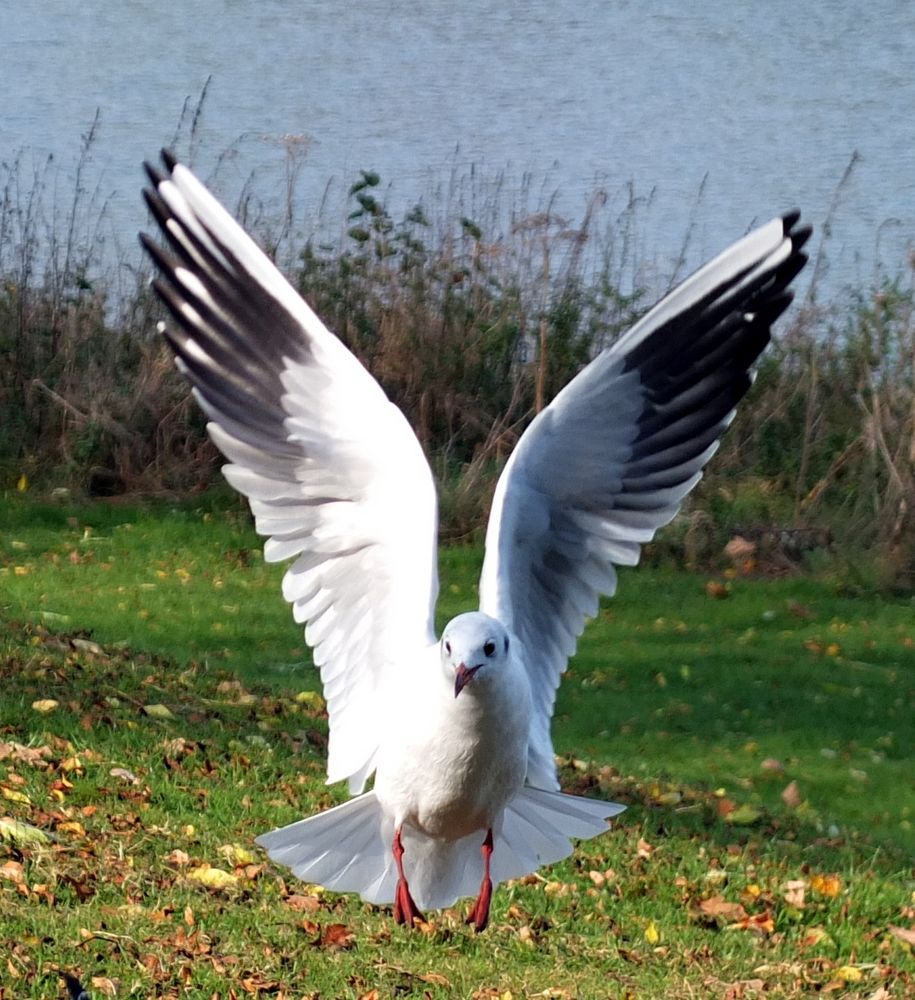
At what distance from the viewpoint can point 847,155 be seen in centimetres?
1407

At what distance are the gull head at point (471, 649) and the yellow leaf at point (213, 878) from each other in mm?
1281

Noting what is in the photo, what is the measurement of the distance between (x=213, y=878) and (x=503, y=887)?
81 cm

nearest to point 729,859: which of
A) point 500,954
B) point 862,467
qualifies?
point 500,954

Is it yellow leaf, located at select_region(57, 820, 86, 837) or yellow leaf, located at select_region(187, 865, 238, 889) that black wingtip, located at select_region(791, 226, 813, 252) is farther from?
yellow leaf, located at select_region(57, 820, 86, 837)

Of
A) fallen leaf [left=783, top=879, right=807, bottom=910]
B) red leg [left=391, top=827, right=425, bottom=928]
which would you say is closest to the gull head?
red leg [left=391, top=827, right=425, bottom=928]

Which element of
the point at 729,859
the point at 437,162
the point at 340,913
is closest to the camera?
the point at 340,913

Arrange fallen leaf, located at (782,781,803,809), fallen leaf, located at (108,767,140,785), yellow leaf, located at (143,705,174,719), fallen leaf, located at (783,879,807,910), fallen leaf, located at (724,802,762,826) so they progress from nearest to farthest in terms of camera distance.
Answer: fallen leaf, located at (783,879,807,910), fallen leaf, located at (108,767,140,785), fallen leaf, located at (724,802,762,826), yellow leaf, located at (143,705,174,719), fallen leaf, located at (782,781,803,809)

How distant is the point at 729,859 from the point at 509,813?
1.27 m

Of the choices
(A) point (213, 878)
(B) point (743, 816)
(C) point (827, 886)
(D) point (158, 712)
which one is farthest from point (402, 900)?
(D) point (158, 712)

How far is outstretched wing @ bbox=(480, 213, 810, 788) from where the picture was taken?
4.32 m

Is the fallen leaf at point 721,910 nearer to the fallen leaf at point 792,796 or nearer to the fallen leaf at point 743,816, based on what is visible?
the fallen leaf at point 743,816

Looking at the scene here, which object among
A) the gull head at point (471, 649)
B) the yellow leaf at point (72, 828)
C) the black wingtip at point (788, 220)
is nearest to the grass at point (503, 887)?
the yellow leaf at point (72, 828)

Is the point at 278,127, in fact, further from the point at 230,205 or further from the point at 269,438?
the point at 269,438

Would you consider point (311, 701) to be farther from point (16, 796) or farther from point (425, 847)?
point (425, 847)
